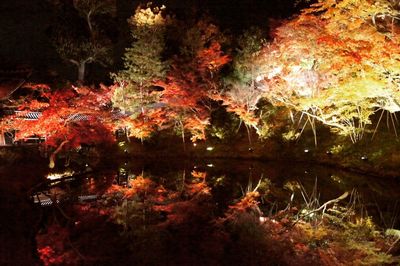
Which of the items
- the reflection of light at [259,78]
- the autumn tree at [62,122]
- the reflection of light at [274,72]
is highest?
the reflection of light at [274,72]

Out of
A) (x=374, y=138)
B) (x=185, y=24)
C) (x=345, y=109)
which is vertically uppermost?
(x=185, y=24)

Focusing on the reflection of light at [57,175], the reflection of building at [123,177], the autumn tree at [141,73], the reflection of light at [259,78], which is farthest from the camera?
the autumn tree at [141,73]

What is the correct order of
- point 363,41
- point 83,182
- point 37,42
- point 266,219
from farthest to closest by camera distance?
point 37,42, point 83,182, point 363,41, point 266,219

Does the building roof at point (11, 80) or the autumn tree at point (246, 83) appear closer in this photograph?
the building roof at point (11, 80)

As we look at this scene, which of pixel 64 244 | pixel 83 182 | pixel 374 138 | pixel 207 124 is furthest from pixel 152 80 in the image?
pixel 64 244

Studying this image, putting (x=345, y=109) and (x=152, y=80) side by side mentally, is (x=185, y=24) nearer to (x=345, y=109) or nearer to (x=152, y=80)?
(x=152, y=80)

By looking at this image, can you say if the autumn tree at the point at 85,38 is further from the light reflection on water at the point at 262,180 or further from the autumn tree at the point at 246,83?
the light reflection on water at the point at 262,180

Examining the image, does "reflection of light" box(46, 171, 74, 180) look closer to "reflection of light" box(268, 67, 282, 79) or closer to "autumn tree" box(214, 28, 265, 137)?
"autumn tree" box(214, 28, 265, 137)


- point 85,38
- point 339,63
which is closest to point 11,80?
A: point 85,38

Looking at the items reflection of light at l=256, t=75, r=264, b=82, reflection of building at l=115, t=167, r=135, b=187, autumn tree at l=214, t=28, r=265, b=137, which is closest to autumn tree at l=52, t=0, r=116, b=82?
autumn tree at l=214, t=28, r=265, b=137

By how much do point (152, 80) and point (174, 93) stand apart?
2.27m

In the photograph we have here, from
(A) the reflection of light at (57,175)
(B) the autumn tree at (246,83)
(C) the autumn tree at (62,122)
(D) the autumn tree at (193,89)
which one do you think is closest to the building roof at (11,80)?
(C) the autumn tree at (62,122)

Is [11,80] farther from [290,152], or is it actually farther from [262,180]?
[290,152]

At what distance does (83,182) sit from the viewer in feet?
57.5
